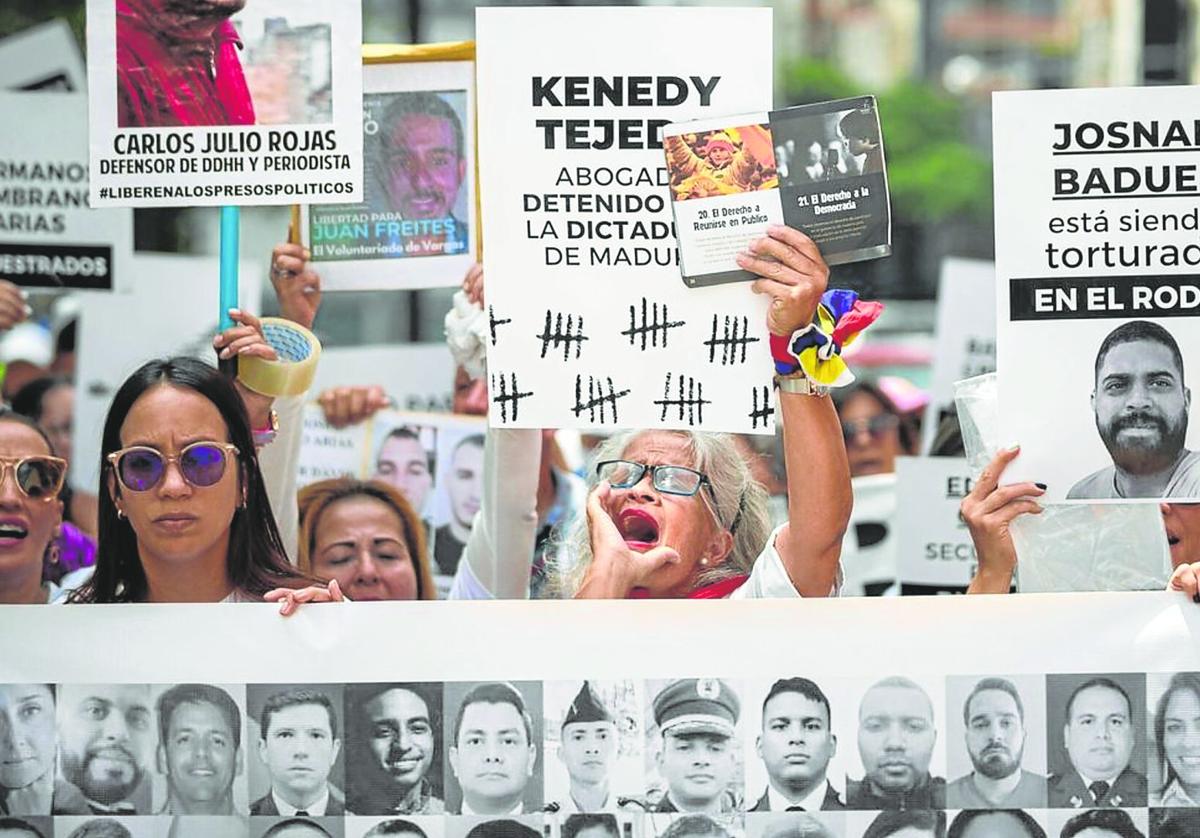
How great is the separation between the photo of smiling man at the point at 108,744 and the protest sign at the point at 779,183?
43.4 inches

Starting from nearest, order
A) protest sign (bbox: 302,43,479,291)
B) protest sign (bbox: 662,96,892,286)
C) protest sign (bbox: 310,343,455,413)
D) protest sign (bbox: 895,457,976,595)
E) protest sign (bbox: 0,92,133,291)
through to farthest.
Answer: protest sign (bbox: 662,96,892,286)
protest sign (bbox: 302,43,479,291)
protest sign (bbox: 0,92,133,291)
protest sign (bbox: 895,457,976,595)
protest sign (bbox: 310,343,455,413)

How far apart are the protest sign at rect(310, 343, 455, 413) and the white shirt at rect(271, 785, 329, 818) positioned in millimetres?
2683

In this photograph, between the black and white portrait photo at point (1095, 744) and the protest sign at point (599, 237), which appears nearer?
the black and white portrait photo at point (1095, 744)

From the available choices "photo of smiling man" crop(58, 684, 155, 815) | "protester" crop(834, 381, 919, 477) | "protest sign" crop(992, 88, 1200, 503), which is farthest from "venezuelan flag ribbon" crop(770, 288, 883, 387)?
"protester" crop(834, 381, 919, 477)

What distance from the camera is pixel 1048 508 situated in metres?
2.93

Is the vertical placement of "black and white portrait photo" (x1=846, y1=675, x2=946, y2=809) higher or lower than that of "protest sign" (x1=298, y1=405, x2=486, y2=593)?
lower

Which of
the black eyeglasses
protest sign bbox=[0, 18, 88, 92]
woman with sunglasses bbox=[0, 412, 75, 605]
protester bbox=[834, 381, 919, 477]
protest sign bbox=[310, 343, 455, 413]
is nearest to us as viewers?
woman with sunglasses bbox=[0, 412, 75, 605]

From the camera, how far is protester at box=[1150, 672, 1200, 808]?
8.85 feet

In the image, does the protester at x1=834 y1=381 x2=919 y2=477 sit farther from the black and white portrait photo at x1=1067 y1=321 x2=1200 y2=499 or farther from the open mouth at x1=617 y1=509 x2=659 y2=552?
the black and white portrait photo at x1=1067 y1=321 x2=1200 y2=499

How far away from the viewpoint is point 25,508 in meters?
3.13

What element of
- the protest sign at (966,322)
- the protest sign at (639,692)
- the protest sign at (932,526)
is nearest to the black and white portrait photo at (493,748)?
the protest sign at (639,692)

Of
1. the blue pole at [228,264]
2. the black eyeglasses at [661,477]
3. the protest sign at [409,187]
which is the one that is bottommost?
the black eyeglasses at [661,477]

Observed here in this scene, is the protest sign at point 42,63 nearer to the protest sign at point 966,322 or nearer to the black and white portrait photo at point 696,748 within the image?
the protest sign at point 966,322

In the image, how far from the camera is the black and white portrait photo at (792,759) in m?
2.68
